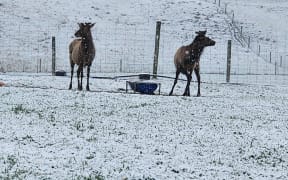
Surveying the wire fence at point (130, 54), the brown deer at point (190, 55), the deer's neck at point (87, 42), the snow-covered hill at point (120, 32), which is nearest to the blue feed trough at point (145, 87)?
the brown deer at point (190, 55)

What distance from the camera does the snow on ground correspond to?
526cm

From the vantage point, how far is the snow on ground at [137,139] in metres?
5.26

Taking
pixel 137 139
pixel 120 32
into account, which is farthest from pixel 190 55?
pixel 120 32

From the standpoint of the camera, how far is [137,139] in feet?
21.9

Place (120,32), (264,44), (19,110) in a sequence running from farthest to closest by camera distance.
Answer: (264,44)
(120,32)
(19,110)

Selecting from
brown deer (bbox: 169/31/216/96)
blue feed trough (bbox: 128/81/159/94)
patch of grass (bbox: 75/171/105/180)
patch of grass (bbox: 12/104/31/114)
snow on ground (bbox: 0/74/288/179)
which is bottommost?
patch of grass (bbox: 75/171/105/180)

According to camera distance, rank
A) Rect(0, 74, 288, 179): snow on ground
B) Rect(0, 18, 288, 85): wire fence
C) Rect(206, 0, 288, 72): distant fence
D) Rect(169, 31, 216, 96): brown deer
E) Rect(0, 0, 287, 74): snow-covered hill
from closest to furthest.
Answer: Rect(0, 74, 288, 179): snow on ground → Rect(169, 31, 216, 96): brown deer → Rect(0, 18, 288, 85): wire fence → Rect(0, 0, 287, 74): snow-covered hill → Rect(206, 0, 288, 72): distant fence

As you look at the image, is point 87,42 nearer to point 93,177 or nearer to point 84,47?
point 84,47

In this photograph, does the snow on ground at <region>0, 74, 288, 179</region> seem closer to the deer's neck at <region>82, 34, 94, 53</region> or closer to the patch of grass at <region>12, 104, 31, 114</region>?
the patch of grass at <region>12, 104, 31, 114</region>

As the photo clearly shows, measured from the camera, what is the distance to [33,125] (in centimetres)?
729

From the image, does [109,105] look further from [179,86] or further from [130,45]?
[130,45]

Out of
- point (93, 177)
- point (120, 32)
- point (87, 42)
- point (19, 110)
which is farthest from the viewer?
point (120, 32)

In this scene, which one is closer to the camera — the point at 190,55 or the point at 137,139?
the point at 137,139

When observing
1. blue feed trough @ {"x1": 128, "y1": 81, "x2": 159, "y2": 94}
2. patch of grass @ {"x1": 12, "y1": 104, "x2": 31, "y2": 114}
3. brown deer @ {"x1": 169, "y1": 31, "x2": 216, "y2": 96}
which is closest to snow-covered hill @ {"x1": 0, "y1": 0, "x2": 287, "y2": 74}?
blue feed trough @ {"x1": 128, "y1": 81, "x2": 159, "y2": 94}
